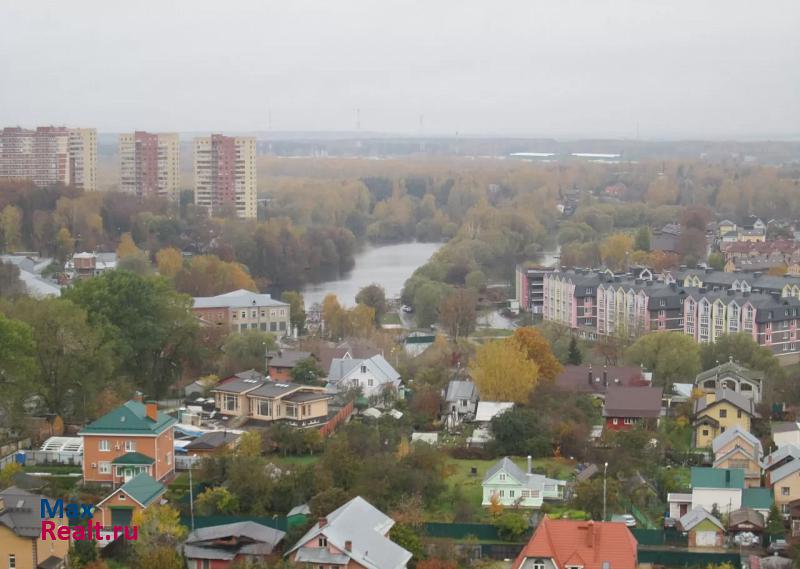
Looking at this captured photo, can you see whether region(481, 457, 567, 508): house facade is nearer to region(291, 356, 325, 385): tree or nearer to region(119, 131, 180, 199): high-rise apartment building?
region(291, 356, 325, 385): tree

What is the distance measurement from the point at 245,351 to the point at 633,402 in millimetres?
3096

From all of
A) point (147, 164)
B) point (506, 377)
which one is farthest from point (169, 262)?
point (147, 164)

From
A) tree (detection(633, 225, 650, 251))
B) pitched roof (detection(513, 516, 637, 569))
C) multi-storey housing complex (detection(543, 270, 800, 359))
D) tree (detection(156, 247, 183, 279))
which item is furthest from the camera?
tree (detection(633, 225, 650, 251))

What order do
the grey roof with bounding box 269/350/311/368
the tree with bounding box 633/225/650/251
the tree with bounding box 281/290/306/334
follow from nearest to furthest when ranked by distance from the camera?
the grey roof with bounding box 269/350/311/368, the tree with bounding box 281/290/306/334, the tree with bounding box 633/225/650/251

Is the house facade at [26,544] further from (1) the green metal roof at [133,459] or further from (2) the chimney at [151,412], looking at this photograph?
(2) the chimney at [151,412]

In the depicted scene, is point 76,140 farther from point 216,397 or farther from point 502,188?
point 216,397

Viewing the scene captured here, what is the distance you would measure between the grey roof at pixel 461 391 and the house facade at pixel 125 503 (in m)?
2.98

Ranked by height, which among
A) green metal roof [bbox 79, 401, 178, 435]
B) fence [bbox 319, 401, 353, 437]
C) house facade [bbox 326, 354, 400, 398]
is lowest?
fence [bbox 319, 401, 353, 437]

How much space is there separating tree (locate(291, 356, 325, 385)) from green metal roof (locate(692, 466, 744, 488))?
11.7 feet

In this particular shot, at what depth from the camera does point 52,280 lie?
16406 millimetres

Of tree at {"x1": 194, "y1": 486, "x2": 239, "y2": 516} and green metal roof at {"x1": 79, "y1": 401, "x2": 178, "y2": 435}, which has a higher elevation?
green metal roof at {"x1": 79, "y1": 401, "x2": 178, "y2": 435}

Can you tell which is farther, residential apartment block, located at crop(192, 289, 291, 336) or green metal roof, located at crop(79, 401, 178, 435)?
residential apartment block, located at crop(192, 289, 291, 336)

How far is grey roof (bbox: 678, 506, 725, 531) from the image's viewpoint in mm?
6945

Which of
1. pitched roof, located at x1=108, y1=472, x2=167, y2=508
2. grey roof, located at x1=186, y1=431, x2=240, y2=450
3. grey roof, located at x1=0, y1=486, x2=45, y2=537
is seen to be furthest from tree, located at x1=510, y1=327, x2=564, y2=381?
grey roof, located at x1=0, y1=486, x2=45, y2=537
